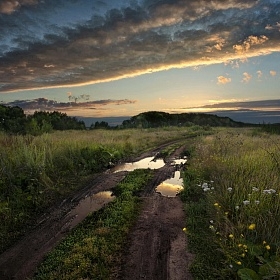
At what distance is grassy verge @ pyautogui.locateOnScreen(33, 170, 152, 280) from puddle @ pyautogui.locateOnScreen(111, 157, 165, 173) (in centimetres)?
597

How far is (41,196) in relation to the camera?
9461mm

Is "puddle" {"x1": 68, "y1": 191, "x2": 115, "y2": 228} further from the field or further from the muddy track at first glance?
the field

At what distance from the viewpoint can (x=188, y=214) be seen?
792 cm

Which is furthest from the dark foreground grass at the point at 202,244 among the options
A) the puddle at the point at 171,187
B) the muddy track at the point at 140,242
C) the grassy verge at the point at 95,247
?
the grassy verge at the point at 95,247

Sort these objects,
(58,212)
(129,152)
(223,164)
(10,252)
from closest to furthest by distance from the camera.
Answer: (10,252) < (58,212) < (223,164) < (129,152)

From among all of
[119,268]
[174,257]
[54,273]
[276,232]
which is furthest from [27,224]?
[276,232]

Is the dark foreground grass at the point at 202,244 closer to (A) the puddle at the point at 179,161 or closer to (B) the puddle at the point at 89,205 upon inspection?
(B) the puddle at the point at 89,205

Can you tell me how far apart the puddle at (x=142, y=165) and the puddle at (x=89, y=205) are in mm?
4227

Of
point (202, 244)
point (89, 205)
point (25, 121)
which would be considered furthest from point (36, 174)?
point (25, 121)

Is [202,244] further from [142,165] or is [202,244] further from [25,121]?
[25,121]

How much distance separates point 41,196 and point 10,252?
326 centimetres

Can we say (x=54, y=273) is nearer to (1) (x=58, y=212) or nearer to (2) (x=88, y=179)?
(1) (x=58, y=212)

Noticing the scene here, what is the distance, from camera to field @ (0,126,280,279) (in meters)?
5.05

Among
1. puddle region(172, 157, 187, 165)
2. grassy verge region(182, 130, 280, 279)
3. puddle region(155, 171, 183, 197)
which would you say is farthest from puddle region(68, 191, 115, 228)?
puddle region(172, 157, 187, 165)
